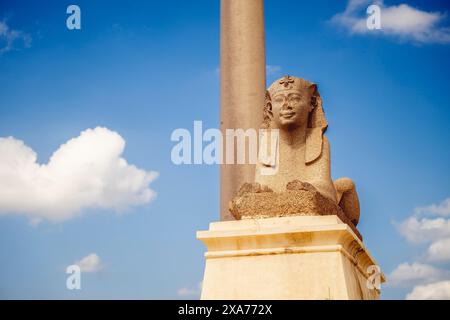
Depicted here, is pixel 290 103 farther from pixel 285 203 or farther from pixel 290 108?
pixel 285 203

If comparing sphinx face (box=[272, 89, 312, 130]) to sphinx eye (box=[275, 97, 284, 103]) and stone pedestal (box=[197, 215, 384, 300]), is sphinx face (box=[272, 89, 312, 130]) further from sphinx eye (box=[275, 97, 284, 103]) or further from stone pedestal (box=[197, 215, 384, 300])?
stone pedestal (box=[197, 215, 384, 300])

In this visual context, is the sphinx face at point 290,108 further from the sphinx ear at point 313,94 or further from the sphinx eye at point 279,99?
the sphinx ear at point 313,94

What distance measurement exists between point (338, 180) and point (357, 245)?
1856 millimetres

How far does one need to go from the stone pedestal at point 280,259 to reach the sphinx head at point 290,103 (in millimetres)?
1391

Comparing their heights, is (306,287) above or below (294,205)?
below

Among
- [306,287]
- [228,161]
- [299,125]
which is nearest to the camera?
[306,287]

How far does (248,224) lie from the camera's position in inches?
310

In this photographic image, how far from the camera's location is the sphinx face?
341 inches

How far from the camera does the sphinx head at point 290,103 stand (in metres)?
8.66

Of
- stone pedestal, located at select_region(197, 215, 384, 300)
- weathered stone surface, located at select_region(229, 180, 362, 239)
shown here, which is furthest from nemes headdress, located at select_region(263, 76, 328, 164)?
stone pedestal, located at select_region(197, 215, 384, 300)

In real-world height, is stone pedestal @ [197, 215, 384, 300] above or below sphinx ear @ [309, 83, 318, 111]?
below
